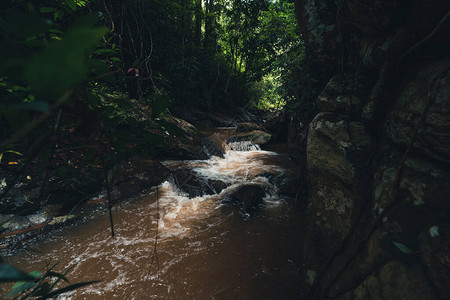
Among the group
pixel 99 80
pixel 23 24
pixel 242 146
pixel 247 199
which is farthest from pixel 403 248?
pixel 242 146

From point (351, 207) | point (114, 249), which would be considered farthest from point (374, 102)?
point (114, 249)

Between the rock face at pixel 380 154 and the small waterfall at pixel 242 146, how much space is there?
620cm

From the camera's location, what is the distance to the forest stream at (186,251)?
91.9 inches

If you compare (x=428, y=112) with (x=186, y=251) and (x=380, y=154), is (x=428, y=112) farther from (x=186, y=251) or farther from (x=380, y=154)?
(x=186, y=251)

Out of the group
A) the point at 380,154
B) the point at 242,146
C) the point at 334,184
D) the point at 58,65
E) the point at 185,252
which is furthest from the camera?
the point at 242,146

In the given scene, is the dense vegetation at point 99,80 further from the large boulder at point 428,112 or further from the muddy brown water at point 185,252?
the large boulder at point 428,112

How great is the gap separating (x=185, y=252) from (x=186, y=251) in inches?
1.0

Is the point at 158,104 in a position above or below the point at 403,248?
above

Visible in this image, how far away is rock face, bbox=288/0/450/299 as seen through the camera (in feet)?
Answer: 4.39

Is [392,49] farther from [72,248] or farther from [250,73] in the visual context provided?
[250,73]

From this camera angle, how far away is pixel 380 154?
1.83 metres

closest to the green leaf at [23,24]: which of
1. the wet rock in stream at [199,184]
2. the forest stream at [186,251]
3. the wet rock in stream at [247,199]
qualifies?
the forest stream at [186,251]

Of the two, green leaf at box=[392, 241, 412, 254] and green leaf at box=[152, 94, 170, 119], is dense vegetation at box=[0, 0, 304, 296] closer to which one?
green leaf at box=[152, 94, 170, 119]

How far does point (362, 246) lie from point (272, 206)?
250 cm
